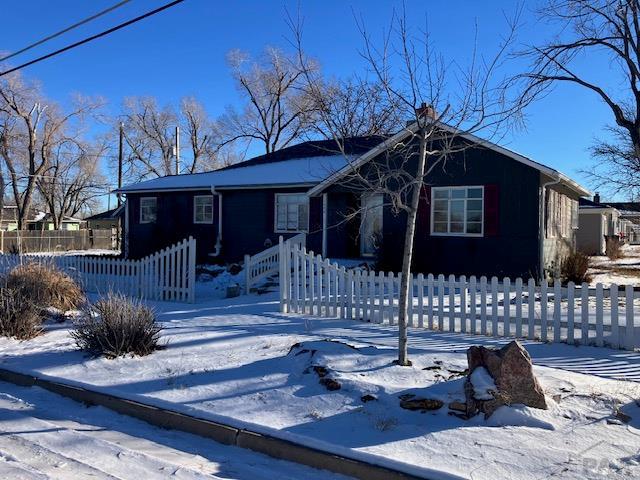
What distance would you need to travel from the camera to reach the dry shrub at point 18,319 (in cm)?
887

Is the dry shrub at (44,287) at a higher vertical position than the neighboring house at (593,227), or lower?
lower

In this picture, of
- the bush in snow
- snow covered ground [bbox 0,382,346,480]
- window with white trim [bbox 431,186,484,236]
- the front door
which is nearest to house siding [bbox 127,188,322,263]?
the front door

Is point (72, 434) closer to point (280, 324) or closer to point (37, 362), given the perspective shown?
point (37, 362)

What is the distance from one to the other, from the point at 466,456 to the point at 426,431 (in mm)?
547

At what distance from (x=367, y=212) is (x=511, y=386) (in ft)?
38.9

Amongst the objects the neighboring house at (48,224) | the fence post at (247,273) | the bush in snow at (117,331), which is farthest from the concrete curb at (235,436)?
the neighboring house at (48,224)

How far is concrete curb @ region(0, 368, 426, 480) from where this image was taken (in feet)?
14.0

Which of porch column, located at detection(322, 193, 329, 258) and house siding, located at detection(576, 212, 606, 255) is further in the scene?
house siding, located at detection(576, 212, 606, 255)

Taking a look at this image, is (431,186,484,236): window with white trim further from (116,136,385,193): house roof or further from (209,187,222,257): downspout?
(209,187,222,257): downspout

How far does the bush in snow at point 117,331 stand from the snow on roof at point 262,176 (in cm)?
1124

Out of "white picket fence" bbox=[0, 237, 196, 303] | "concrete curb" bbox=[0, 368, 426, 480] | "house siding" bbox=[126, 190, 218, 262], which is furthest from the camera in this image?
"house siding" bbox=[126, 190, 218, 262]

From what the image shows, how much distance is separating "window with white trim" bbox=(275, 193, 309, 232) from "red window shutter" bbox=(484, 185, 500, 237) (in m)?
6.43

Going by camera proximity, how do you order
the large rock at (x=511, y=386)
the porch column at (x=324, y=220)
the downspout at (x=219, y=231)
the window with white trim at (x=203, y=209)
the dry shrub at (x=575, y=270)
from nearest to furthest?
the large rock at (x=511, y=386) < the dry shrub at (x=575, y=270) < the porch column at (x=324, y=220) < the downspout at (x=219, y=231) < the window with white trim at (x=203, y=209)

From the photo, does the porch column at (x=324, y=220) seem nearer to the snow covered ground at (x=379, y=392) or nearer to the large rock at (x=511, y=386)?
the snow covered ground at (x=379, y=392)
